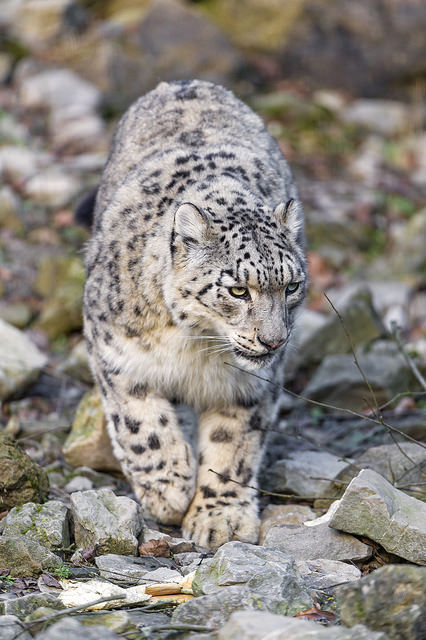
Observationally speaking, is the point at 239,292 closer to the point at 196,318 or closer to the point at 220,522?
the point at 196,318

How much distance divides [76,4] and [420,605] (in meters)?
17.4

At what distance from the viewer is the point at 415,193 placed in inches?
596

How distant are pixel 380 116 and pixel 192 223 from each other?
41.8 ft

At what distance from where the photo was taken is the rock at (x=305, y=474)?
643 cm

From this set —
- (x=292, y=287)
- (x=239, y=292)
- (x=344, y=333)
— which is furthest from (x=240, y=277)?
(x=344, y=333)

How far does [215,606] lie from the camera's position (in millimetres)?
4184

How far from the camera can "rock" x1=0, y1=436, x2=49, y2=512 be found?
5.44 meters

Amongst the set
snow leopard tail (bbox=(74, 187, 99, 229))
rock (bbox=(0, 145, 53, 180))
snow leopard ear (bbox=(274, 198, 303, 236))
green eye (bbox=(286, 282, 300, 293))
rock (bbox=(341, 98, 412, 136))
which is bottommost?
green eye (bbox=(286, 282, 300, 293))

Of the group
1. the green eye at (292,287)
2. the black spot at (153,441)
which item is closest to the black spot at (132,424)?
the black spot at (153,441)

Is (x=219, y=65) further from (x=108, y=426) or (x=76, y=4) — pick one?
(x=108, y=426)

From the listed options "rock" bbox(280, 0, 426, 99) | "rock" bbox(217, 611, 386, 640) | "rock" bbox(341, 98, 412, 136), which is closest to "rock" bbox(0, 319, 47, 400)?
"rock" bbox(217, 611, 386, 640)

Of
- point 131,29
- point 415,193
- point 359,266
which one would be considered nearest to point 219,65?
point 131,29

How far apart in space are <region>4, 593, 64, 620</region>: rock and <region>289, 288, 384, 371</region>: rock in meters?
5.26

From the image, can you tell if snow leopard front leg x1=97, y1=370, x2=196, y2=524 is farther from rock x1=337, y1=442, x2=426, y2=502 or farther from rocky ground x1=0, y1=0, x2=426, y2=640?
rock x1=337, y1=442, x2=426, y2=502
